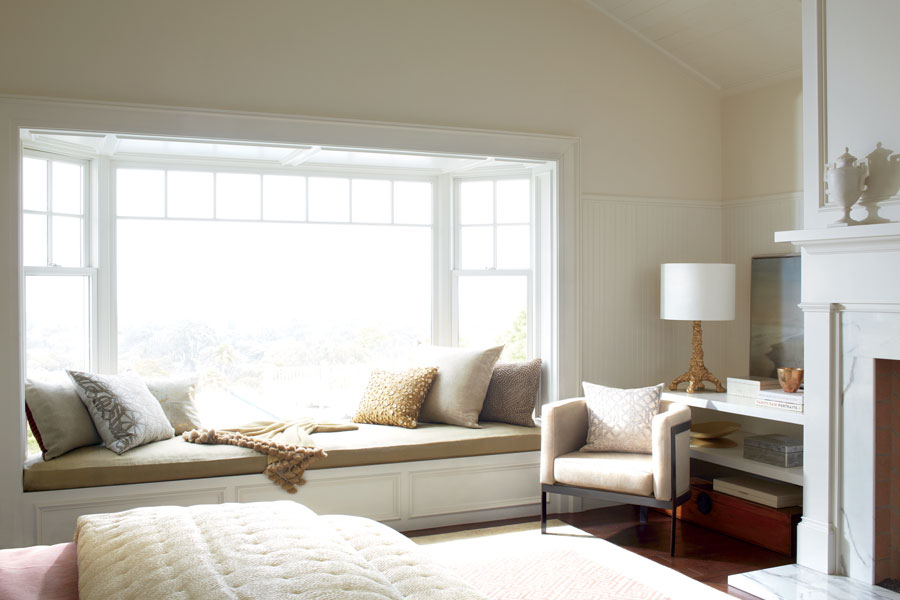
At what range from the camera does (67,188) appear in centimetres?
463

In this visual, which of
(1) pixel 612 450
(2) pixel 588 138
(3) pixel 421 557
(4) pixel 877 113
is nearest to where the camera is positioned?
(3) pixel 421 557

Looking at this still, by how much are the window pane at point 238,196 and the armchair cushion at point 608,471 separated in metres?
2.73

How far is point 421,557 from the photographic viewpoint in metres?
2.17

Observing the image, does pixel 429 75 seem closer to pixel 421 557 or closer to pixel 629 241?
pixel 629 241

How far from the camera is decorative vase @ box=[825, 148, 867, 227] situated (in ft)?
11.2

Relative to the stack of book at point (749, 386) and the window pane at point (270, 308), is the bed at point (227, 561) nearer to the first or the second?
the window pane at point (270, 308)

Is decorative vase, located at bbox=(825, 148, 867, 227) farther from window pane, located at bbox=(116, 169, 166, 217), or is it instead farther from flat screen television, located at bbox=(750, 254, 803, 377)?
window pane, located at bbox=(116, 169, 166, 217)

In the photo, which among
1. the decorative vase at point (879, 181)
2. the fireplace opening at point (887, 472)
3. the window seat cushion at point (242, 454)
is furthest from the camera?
the window seat cushion at point (242, 454)

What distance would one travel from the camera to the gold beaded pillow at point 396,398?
4750mm

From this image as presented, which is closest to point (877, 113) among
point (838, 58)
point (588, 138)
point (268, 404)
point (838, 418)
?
point (838, 58)

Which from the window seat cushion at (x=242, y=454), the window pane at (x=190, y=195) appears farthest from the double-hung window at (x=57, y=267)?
the window seat cushion at (x=242, y=454)

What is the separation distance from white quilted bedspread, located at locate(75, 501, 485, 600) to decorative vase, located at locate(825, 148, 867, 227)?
2.56 m

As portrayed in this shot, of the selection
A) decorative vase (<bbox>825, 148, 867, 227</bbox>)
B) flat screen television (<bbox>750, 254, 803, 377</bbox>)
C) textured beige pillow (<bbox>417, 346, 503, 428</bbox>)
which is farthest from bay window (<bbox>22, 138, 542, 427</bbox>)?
decorative vase (<bbox>825, 148, 867, 227</bbox>)

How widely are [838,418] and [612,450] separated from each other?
1.23m
